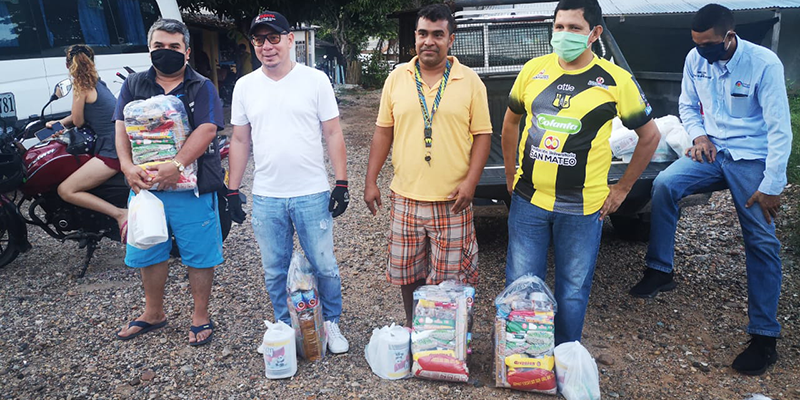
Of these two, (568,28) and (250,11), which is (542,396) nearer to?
(568,28)

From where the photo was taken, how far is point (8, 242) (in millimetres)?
4613

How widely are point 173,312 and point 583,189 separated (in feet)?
8.99

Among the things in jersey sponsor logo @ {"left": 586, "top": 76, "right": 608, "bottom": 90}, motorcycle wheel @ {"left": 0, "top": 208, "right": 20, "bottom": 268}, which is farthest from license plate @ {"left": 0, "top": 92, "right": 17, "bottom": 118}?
jersey sponsor logo @ {"left": 586, "top": 76, "right": 608, "bottom": 90}

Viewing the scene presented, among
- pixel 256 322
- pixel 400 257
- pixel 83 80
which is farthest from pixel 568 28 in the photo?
pixel 83 80

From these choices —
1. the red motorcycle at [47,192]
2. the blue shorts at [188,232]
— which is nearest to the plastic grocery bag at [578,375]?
the blue shorts at [188,232]

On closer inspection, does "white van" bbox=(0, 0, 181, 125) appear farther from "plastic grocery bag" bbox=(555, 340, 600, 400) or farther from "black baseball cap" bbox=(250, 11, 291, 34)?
"plastic grocery bag" bbox=(555, 340, 600, 400)

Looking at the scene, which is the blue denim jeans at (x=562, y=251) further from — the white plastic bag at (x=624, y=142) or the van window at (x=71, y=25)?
the van window at (x=71, y=25)

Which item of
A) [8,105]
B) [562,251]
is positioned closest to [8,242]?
[8,105]

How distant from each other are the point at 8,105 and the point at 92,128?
2.13 meters

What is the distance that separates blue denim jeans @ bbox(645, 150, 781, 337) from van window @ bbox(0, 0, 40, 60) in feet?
21.7

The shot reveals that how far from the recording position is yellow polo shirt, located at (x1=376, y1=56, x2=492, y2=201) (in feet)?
9.48

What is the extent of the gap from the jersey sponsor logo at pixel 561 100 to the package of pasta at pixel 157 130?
200 centimetres

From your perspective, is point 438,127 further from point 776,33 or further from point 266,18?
point 776,33

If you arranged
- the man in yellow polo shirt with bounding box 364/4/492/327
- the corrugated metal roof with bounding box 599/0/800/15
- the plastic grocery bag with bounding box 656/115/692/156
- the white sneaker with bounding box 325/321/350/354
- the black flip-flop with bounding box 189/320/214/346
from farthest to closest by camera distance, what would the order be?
1. the corrugated metal roof with bounding box 599/0/800/15
2. the plastic grocery bag with bounding box 656/115/692/156
3. the black flip-flop with bounding box 189/320/214/346
4. the white sneaker with bounding box 325/321/350/354
5. the man in yellow polo shirt with bounding box 364/4/492/327
